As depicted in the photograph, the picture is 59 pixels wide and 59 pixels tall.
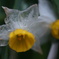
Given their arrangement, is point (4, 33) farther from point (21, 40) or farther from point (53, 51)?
point (53, 51)

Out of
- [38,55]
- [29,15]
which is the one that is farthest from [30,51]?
[29,15]

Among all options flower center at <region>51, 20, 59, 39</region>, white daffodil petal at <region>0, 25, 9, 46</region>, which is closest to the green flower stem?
flower center at <region>51, 20, 59, 39</region>

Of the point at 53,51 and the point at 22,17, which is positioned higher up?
the point at 22,17

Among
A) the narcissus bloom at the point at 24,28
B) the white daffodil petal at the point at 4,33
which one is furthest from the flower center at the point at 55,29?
the white daffodil petal at the point at 4,33

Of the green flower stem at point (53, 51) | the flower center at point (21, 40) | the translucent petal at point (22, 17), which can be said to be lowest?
the green flower stem at point (53, 51)

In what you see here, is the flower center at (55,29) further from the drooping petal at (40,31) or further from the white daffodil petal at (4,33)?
the white daffodil petal at (4,33)

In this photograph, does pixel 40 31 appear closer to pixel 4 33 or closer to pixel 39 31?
pixel 39 31

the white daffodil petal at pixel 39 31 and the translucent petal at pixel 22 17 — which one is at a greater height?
the translucent petal at pixel 22 17

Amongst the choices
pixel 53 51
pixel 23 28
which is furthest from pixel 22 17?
pixel 53 51
